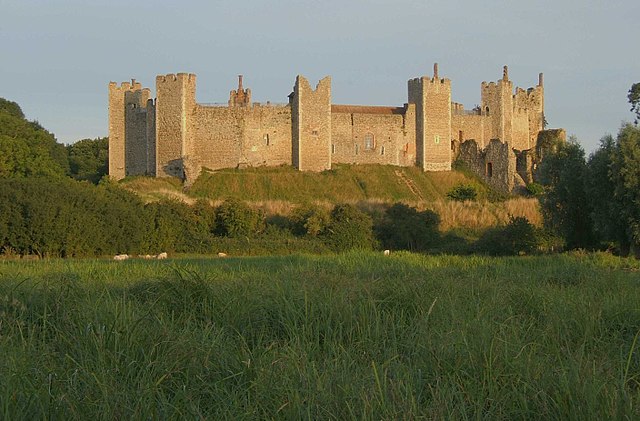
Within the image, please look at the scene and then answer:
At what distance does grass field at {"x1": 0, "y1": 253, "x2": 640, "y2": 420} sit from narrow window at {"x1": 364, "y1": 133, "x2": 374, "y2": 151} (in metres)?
33.8

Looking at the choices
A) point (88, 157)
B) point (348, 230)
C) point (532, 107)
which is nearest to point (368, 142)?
point (532, 107)

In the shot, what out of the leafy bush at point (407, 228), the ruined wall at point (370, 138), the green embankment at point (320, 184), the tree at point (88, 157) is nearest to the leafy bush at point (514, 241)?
the leafy bush at point (407, 228)

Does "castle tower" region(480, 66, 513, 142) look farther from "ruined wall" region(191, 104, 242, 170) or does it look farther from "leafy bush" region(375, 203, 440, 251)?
"leafy bush" region(375, 203, 440, 251)

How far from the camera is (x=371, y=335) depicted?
599cm

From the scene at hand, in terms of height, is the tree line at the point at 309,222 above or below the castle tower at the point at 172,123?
below

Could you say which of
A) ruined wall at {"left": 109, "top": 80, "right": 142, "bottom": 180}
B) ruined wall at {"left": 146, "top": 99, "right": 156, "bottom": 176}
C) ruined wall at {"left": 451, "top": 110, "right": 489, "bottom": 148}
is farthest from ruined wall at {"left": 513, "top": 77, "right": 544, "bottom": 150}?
ruined wall at {"left": 109, "top": 80, "right": 142, "bottom": 180}

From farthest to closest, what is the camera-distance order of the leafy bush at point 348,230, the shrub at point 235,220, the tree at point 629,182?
the shrub at point 235,220 → the leafy bush at point 348,230 → the tree at point 629,182

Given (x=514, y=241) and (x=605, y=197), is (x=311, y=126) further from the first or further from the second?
(x=605, y=197)

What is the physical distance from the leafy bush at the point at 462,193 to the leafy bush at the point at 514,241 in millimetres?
14848

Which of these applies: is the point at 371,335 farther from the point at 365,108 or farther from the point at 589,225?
the point at 365,108

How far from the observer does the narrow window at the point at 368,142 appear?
138 ft

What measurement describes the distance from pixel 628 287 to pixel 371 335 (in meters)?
4.69

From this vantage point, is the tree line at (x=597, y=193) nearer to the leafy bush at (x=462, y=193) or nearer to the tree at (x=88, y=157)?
the leafy bush at (x=462, y=193)

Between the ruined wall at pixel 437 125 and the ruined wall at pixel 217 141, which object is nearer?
the ruined wall at pixel 217 141
